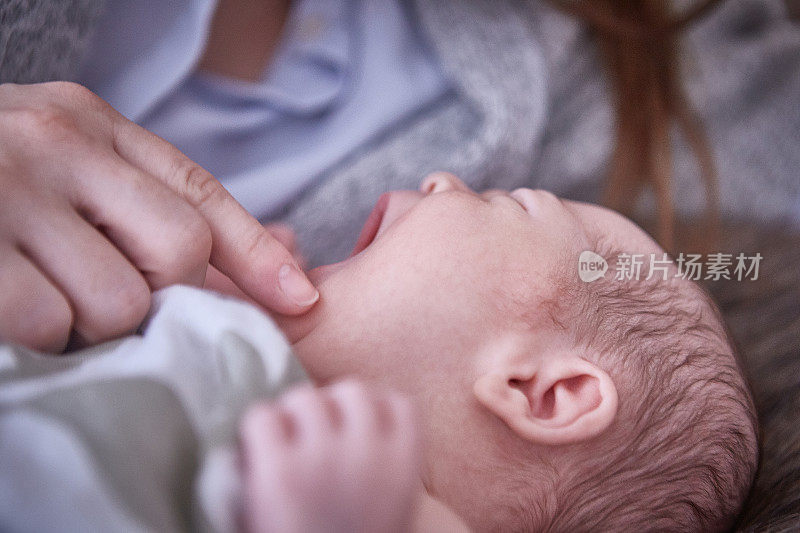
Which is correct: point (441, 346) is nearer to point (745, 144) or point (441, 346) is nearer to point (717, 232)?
point (717, 232)

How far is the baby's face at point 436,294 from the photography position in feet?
2.23

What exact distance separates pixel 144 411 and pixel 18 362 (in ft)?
0.40

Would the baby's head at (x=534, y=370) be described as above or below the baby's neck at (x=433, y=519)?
above

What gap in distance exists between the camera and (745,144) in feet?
4.61

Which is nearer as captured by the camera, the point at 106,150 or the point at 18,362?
the point at 18,362

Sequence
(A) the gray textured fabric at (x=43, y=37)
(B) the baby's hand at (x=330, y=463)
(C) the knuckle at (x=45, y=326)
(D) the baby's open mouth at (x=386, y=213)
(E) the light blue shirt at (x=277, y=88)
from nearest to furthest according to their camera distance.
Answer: (B) the baby's hand at (x=330, y=463), (C) the knuckle at (x=45, y=326), (A) the gray textured fabric at (x=43, y=37), (D) the baby's open mouth at (x=386, y=213), (E) the light blue shirt at (x=277, y=88)

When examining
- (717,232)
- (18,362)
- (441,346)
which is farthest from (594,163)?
(18,362)

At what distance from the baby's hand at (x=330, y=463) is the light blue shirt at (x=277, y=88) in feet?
2.17

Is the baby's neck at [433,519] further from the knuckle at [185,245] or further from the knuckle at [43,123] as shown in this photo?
the knuckle at [43,123]

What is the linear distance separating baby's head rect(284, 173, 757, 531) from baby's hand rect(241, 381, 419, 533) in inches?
8.9

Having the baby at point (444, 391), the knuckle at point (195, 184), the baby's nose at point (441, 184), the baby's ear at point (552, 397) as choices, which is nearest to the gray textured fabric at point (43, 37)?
the knuckle at point (195, 184)

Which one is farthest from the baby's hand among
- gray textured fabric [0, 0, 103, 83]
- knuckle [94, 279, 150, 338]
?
gray textured fabric [0, 0, 103, 83]

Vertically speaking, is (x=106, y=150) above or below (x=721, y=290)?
below

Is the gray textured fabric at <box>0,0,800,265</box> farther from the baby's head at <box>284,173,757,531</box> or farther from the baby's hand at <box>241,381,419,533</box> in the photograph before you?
the baby's hand at <box>241,381,419,533</box>
